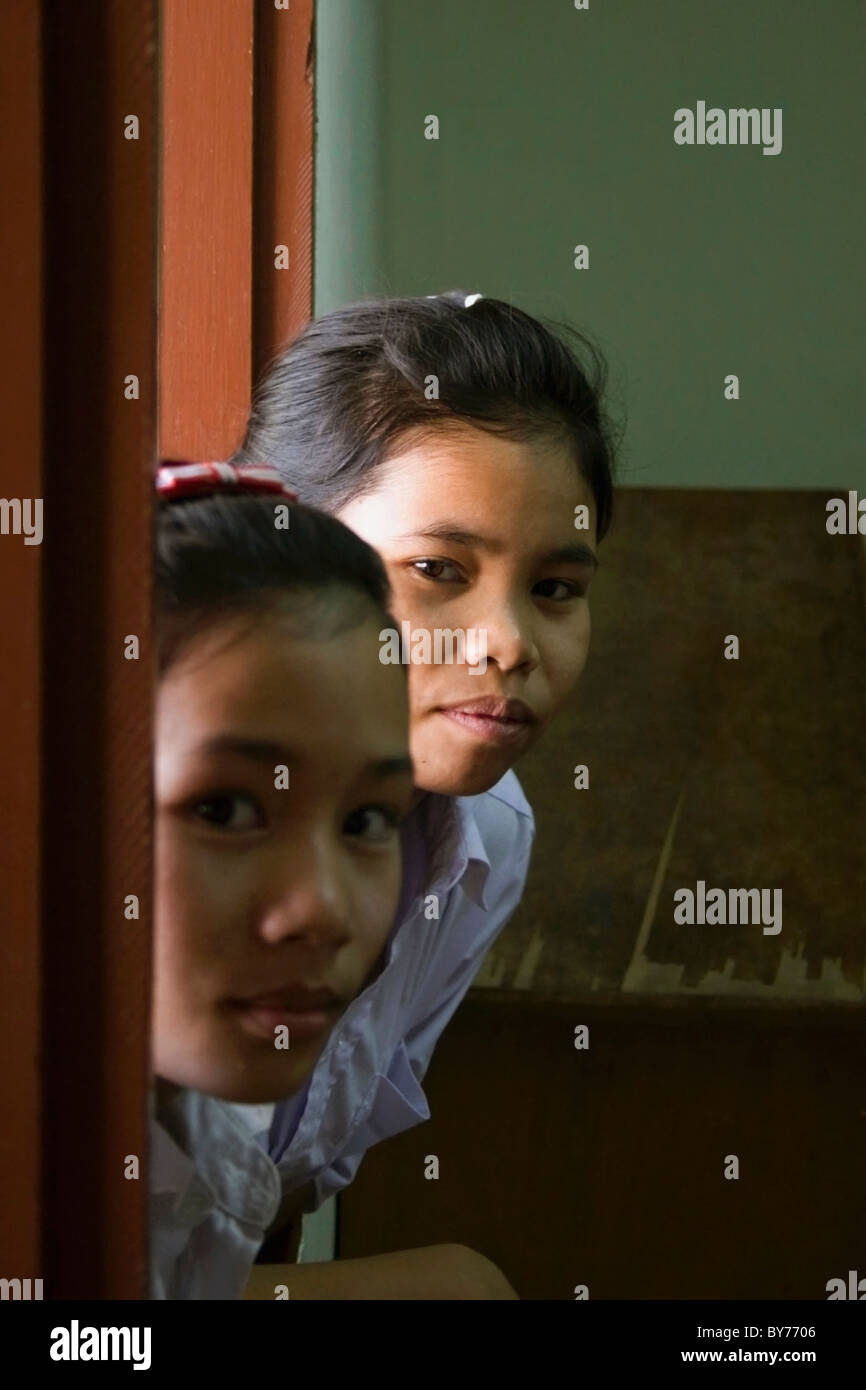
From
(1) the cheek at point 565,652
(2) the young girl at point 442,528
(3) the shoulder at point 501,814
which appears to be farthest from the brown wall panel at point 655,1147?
(1) the cheek at point 565,652

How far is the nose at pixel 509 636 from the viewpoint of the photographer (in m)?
0.51

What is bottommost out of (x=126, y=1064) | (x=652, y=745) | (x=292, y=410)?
(x=126, y=1064)

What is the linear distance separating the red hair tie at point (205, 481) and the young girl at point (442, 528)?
141mm

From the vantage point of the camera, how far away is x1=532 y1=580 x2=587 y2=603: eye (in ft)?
1.74

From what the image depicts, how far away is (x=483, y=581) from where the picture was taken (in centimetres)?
52

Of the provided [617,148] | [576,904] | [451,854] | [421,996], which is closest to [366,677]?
[451,854]

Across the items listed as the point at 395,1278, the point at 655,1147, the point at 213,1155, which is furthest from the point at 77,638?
the point at 655,1147

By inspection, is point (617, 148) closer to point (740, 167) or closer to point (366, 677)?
point (740, 167)

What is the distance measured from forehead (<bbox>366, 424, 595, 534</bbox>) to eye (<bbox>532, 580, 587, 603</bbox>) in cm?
2

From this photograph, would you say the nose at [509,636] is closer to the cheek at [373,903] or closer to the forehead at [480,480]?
the forehead at [480,480]

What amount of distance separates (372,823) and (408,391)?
0.92 ft

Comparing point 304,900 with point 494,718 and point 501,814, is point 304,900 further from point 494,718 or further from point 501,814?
point 501,814

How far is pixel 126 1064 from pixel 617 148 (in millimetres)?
1329

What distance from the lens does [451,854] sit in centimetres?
59
